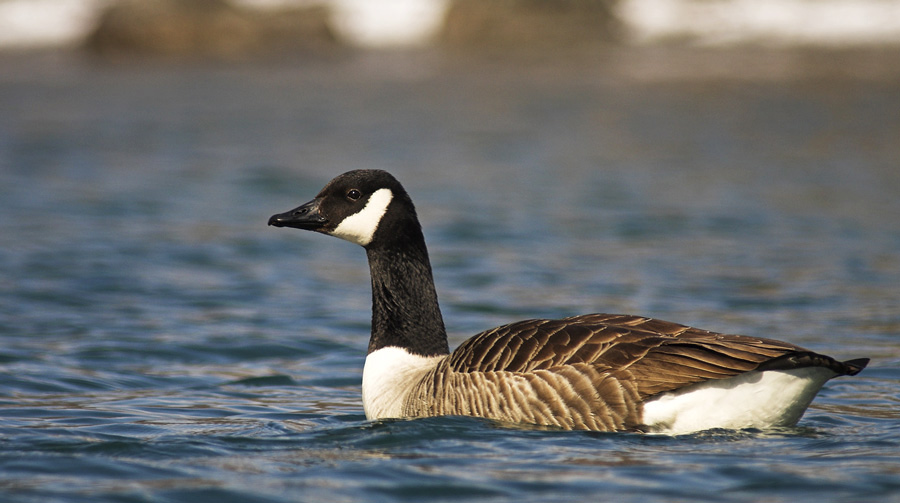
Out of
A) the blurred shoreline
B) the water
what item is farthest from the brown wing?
the blurred shoreline

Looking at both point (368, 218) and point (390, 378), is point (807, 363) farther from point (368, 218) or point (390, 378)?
point (368, 218)

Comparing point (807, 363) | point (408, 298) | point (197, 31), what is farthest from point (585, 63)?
point (807, 363)

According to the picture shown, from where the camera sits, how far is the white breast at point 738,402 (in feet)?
18.9

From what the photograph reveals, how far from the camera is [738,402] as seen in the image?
5.80 meters

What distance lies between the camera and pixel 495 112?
27.0 m

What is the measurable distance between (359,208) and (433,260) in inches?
228

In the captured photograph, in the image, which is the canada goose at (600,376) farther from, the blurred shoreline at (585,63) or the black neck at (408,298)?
the blurred shoreline at (585,63)

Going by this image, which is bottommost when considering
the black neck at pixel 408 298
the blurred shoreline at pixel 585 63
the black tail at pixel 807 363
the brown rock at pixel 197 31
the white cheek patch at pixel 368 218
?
the black tail at pixel 807 363

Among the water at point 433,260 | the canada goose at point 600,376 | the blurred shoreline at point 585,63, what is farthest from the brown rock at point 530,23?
the canada goose at point 600,376

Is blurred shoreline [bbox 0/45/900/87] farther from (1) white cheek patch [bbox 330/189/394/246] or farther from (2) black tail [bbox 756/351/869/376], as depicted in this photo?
(2) black tail [bbox 756/351/869/376]

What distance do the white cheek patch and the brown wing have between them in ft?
3.44

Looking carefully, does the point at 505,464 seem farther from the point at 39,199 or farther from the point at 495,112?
the point at 495,112

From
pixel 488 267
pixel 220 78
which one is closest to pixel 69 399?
pixel 488 267

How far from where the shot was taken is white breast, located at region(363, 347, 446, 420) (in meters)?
6.67
